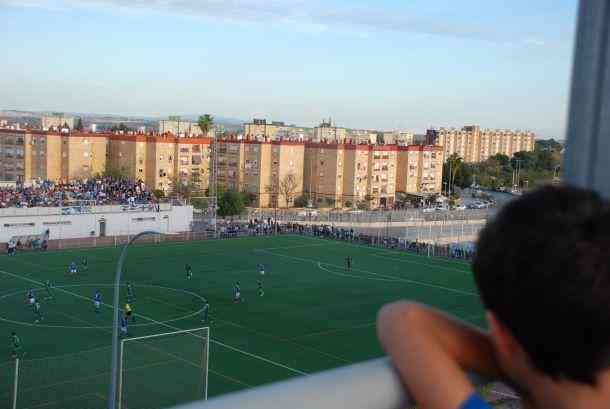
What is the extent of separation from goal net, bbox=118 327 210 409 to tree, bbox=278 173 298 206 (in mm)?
A: 52938

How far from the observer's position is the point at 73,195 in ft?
136

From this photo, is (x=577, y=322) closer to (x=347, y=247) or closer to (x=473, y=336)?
(x=473, y=336)

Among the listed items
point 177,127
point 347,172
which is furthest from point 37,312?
point 177,127

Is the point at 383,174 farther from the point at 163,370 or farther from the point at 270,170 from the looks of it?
the point at 163,370

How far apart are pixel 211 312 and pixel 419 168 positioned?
48857 millimetres

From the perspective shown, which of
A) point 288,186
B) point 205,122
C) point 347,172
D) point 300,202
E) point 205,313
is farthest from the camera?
point 205,122

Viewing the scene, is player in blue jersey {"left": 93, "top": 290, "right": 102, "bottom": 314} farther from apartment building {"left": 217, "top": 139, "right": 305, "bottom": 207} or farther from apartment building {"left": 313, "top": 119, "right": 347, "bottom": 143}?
apartment building {"left": 313, "top": 119, "right": 347, "bottom": 143}

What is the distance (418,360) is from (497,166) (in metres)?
68.0

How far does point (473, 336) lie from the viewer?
104 centimetres

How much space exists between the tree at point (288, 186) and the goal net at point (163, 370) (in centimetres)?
5294

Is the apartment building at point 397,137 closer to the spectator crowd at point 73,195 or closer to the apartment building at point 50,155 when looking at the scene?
the apartment building at point 50,155

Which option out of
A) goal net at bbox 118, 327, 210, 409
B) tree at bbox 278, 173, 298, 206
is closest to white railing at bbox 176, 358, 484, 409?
goal net at bbox 118, 327, 210, 409

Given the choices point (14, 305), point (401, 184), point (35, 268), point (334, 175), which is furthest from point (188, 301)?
point (401, 184)

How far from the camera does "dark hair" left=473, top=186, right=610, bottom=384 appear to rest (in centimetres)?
78
